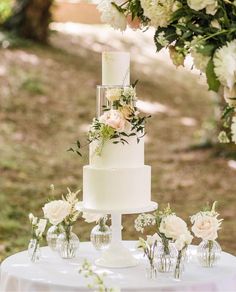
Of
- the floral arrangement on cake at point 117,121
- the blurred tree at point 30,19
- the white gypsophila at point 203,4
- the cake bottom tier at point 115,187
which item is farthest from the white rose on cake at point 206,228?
the blurred tree at point 30,19

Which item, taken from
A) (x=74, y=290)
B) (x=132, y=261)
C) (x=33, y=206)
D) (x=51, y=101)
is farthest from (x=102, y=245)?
(x=51, y=101)

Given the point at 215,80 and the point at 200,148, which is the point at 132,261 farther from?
the point at 200,148

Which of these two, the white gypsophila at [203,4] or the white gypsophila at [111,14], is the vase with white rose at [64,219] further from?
the white gypsophila at [203,4]

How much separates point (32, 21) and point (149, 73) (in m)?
2.55

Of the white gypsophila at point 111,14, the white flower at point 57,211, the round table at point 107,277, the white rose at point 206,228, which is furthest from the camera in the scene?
the white flower at point 57,211

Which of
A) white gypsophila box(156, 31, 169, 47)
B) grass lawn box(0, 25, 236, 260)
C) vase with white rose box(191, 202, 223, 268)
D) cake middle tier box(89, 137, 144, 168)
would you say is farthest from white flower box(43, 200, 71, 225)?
grass lawn box(0, 25, 236, 260)

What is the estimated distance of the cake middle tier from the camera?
429 cm

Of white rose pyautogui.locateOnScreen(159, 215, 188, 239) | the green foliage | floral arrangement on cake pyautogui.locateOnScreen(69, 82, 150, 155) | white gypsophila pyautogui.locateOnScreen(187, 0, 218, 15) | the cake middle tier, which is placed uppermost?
the green foliage

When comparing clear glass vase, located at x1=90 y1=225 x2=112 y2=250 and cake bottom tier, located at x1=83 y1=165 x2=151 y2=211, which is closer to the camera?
cake bottom tier, located at x1=83 y1=165 x2=151 y2=211

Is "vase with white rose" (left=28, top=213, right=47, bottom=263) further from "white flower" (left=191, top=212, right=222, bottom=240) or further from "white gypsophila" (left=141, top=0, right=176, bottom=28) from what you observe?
"white gypsophila" (left=141, top=0, right=176, bottom=28)

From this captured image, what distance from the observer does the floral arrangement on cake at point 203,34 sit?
8.55 ft

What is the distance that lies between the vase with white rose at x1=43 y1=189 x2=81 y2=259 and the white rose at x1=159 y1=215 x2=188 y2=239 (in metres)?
0.54

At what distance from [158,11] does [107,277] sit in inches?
66.4

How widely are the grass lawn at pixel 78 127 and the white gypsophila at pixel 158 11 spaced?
6268mm
